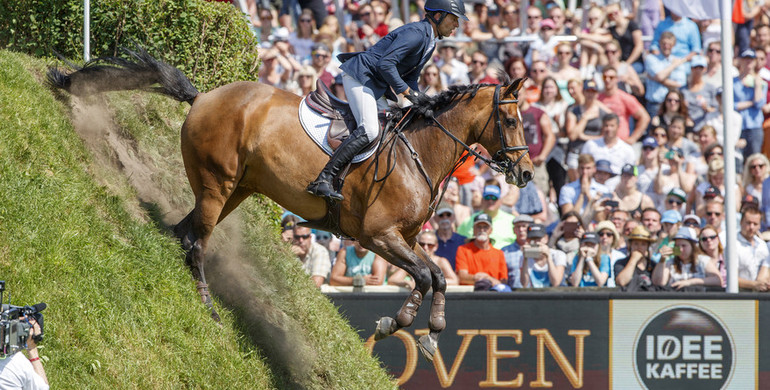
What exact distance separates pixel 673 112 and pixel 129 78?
960 cm

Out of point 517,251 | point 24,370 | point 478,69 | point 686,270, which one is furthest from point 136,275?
point 478,69

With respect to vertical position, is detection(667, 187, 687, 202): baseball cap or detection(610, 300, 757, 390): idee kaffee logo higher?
detection(667, 187, 687, 202): baseball cap

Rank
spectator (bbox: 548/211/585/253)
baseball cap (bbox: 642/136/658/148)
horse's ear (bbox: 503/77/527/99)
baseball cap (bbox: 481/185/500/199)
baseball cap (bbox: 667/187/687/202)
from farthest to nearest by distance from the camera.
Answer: baseball cap (bbox: 642/136/658/148) < baseball cap (bbox: 667/187/687/202) < baseball cap (bbox: 481/185/500/199) < spectator (bbox: 548/211/585/253) < horse's ear (bbox: 503/77/527/99)

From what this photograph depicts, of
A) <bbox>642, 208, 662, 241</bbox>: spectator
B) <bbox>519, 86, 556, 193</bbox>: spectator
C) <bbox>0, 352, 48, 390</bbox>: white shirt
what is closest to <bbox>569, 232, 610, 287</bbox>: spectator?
<bbox>642, 208, 662, 241</bbox>: spectator

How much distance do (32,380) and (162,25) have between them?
6.50 m

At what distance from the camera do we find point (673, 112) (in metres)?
16.2

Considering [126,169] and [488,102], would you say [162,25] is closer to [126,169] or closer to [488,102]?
[126,169]

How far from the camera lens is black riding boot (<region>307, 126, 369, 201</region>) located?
8648 mm

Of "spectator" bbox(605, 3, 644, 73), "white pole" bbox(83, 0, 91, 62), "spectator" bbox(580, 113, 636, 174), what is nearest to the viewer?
"white pole" bbox(83, 0, 91, 62)

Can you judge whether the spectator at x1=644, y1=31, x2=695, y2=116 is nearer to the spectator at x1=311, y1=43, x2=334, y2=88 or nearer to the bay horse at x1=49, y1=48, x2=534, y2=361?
the spectator at x1=311, y1=43, x2=334, y2=88

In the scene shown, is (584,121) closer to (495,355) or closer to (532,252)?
(532,252)

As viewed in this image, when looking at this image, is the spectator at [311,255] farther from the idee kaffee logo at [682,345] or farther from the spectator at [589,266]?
the idee kaffee logo at [682,345]

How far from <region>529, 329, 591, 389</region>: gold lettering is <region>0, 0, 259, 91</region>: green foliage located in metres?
5.04

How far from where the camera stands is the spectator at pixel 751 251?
13461mm
